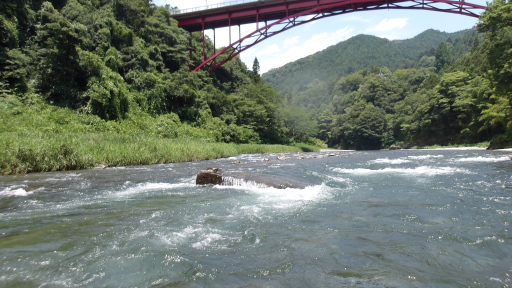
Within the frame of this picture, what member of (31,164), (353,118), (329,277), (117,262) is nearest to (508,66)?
(329,277)

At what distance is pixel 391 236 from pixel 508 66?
2415 centimetres

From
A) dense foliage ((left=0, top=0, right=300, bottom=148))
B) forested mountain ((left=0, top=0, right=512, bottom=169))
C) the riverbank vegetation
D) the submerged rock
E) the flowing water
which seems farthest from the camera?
dense foliage ((left=0, top=0, right=300, bottom=148))

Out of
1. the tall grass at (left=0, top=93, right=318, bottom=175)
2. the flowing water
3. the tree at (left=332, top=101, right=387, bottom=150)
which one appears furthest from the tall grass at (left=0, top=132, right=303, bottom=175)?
the tree at (left=332, top=101, right=387, bottom=150)

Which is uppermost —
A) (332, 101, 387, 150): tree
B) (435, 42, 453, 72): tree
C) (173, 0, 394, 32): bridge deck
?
(435, 42, 453, 72): tree

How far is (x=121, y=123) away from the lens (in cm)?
2386

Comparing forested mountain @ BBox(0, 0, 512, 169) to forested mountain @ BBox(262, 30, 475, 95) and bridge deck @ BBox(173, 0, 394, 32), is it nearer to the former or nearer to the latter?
bridge deck @ BBox(173, 0, 394, 32)

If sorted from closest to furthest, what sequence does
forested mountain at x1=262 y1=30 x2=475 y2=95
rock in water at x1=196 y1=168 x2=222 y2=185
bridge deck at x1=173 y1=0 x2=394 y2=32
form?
rock in water at x1=196 y1=168 x2=222 y2=185
bridge deck at x1=173 y1=0 x2=394 y2=32
forested mountain at x1=262 y1=30 x2=475 y2=95

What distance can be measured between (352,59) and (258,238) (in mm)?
152950

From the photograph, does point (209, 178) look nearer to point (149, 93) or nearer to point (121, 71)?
point (149, 93)

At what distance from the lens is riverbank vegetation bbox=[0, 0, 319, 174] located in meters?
15.1

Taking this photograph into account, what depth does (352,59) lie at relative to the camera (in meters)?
145

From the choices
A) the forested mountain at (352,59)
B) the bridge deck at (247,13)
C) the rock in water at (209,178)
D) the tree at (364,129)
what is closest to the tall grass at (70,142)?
the rock in water at (209,178)

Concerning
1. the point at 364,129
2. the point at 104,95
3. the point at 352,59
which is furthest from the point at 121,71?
the point at 352,59

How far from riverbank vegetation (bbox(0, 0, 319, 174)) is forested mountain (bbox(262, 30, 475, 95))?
99.8m
